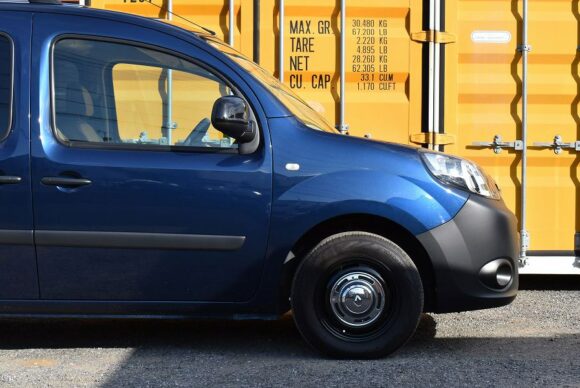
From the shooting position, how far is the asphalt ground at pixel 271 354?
491cm

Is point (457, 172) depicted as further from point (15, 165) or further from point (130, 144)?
point (15, 165)

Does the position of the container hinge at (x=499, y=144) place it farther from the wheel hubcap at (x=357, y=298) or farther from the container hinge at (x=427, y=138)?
the wheel hubcap at (x=357, y=298)

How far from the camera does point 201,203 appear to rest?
5.16 metres

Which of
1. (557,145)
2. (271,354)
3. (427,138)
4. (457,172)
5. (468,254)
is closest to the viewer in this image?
(468,254)

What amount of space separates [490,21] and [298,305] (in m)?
3.20

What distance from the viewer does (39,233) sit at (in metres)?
5.14

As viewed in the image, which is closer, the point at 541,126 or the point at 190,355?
the point at 190,355

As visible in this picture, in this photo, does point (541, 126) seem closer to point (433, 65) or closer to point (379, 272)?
point (433, 65)

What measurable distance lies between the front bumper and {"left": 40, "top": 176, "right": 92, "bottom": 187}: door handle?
179cm

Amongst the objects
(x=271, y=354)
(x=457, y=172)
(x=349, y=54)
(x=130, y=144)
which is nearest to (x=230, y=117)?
(x=130, y=144)

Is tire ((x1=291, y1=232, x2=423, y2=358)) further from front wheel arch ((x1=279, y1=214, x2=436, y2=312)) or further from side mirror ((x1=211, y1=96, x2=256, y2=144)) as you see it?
side mirror ((x1=211, y1=96, x2=256, y2=144))

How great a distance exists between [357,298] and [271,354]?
26.7 inches

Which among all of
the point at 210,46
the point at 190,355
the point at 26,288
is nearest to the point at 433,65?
the point at 210,46

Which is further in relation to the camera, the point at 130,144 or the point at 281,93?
the point at 281,93
